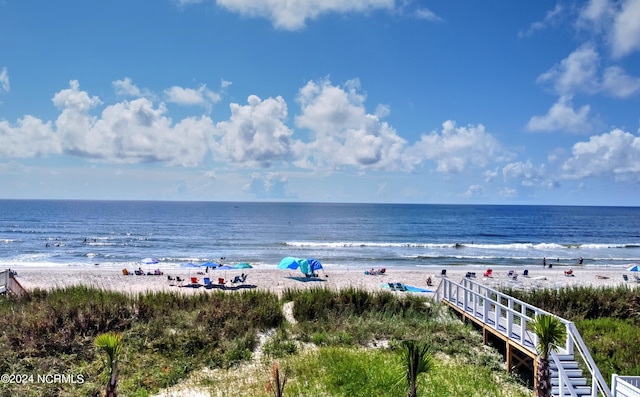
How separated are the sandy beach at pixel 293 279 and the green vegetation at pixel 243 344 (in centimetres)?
938

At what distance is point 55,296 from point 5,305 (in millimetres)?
1636

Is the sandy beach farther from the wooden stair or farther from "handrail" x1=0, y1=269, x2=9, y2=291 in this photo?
the wooden stair

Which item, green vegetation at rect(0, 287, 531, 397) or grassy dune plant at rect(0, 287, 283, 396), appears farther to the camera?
grassy dune plant at rect(0, 287, 283, 396)

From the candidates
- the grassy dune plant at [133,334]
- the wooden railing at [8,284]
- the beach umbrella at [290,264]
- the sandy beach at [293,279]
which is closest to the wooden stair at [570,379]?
the grassy dune plant at [133,334]

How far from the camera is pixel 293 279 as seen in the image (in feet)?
102

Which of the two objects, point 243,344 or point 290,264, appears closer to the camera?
point 243,344

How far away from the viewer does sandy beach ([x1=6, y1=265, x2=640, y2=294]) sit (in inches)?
1106

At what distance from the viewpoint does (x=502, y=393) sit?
10492 mm

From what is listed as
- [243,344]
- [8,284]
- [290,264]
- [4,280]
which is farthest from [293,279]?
[243,344]

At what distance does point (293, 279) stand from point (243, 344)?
1806 cm

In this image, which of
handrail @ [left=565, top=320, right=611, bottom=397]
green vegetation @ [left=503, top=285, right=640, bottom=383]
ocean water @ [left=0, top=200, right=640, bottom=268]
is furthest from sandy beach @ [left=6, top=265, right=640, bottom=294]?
handrail @ [left=565, top=320, right=611, bottom=397]

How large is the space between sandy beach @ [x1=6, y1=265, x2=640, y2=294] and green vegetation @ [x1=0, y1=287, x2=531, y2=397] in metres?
9.38

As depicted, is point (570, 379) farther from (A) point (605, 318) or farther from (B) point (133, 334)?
(B) point (133, 334)

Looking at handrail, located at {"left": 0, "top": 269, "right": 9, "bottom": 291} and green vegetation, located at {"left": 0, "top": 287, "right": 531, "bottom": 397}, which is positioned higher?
handrail, located at {"left": 0, "top": 269, "right": 9, "bottom": 291}
